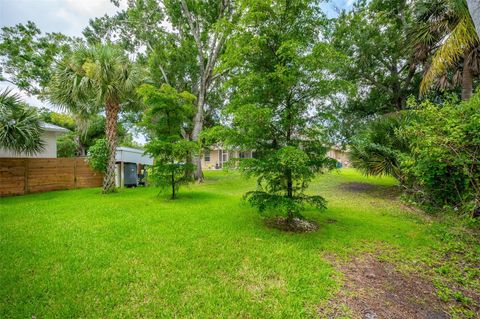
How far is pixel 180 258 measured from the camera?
361cm

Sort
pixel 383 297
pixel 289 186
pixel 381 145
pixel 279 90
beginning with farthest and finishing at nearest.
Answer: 1. pixel 381 145
2. pixel 289 186
3. pixel 279 90
4. pixel 383 297

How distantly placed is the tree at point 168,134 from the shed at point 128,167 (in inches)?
164

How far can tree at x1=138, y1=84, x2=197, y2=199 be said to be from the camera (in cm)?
777

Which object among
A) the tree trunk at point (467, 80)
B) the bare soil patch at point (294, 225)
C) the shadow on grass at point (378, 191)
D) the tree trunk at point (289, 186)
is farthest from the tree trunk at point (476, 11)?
the shadow on grass at point (378, 191)

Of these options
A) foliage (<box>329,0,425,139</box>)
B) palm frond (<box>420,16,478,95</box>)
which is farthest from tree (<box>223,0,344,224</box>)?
foliage (<box>329,0,425,139</box>)

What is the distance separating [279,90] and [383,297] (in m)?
4.06

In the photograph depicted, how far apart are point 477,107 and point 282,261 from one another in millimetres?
3974

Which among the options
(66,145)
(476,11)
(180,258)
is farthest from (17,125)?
(66,145)

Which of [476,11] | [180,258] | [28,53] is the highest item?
[28,53]

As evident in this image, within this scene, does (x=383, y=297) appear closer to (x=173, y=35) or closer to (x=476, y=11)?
(x=476, y=11)

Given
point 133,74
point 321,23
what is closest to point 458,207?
point 321,23

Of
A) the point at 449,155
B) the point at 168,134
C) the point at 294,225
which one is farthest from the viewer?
the point at 168,134

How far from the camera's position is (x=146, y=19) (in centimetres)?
1363

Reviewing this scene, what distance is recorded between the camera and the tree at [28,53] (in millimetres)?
11875
